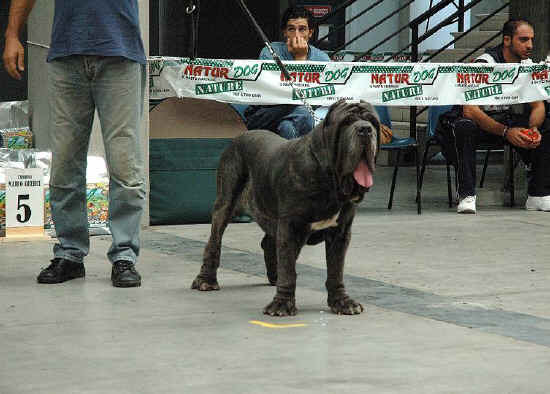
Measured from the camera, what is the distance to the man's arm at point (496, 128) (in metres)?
9.01

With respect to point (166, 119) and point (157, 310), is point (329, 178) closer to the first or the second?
point (157, 310)

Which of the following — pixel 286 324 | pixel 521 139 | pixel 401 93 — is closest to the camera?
pixel 286 324

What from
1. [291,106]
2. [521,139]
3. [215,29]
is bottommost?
[521,139]

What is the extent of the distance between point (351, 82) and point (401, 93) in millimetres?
441

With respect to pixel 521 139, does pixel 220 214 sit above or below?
below

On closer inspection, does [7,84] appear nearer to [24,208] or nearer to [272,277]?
[24,208]

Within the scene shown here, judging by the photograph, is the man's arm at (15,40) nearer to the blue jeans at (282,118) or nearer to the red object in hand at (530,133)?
the blue jeans at (282,118)

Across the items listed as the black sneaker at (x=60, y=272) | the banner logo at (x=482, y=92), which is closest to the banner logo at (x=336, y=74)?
the banner logo at (x=482, y=92)

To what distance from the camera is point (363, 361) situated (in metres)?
4.12

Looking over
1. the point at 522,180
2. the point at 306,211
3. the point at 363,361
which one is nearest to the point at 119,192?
the point at 306,211

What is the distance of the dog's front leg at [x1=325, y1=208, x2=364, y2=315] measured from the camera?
5012mm

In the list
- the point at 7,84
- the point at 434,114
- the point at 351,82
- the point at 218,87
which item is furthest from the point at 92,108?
the point at 7,84

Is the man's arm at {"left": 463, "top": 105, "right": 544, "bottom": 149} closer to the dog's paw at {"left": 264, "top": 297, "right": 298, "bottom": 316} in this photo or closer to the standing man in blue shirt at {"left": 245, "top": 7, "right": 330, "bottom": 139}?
the standing man in blue shirt at {"left": 245, "top": 7, "right": 330, "bottom": 139}

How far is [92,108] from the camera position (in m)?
5.89
